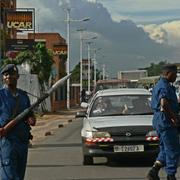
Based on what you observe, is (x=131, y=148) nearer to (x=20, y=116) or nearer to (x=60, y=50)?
(x=20, y=116)

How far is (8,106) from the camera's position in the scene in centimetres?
768

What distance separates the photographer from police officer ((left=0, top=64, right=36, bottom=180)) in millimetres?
7664

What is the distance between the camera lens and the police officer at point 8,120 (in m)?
7.66

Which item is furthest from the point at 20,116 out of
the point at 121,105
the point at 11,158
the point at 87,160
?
the point at 121,105

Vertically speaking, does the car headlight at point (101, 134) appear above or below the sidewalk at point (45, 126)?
above

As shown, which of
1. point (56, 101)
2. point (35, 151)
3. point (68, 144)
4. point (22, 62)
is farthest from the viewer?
point (56, 101)

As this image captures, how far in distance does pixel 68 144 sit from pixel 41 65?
30.0 metres

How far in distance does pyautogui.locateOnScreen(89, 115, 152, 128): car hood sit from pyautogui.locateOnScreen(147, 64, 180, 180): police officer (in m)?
3.07

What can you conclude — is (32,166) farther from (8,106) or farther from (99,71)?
(99,71)

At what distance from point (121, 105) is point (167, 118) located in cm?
459

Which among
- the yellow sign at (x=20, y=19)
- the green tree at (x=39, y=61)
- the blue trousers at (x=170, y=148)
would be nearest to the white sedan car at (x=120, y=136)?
the blue trousers at (x=170, y=148)

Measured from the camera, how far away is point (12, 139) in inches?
303

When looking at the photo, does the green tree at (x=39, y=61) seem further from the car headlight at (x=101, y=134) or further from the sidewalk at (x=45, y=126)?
the car headlight at (x=101, y=134)

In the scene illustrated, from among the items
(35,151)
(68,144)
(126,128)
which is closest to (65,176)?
(126,128)
